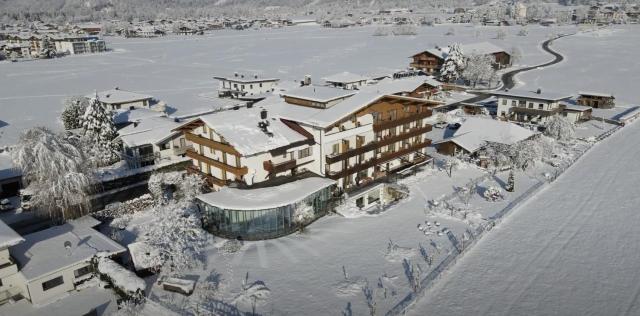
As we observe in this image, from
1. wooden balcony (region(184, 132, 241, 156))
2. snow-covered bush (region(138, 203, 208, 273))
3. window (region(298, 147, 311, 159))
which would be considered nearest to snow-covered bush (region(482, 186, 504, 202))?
window (region(298, 147, 311, 159))

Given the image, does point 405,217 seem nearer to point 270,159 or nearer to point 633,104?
point 270,159

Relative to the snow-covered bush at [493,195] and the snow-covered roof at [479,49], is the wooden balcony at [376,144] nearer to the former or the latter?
the snow-covered bush at [493,195]

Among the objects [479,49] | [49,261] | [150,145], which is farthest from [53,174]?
[479,49]

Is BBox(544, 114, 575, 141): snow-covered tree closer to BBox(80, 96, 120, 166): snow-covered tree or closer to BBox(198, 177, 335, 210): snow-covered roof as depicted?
BBox(198, 177, 335, 210): snow-covered roof

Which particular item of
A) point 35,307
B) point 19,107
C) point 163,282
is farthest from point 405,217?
point 19,107

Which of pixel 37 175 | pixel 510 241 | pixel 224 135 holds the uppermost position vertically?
pixel 224 135

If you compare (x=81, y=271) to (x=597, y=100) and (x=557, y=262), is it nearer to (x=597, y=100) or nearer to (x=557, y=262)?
(x=557, y=262)

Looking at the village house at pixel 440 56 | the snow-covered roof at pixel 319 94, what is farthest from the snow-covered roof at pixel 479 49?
the snow-covered roof at pixel 319 94
